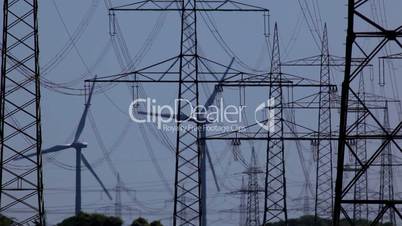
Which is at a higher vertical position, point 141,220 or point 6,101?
point 6,101

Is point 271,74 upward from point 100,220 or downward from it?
upward

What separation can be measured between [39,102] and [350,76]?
54.3 feet

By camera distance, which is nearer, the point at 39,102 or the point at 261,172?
the point at 39,102

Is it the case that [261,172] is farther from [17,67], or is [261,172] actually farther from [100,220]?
[17,67]

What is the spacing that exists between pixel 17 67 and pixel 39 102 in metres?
1.70

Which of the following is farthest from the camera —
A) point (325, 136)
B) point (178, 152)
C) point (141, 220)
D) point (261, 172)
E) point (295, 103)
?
point (261, 172)

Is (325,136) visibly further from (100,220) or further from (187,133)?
(100,220)

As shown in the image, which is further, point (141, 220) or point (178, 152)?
Answer: point (141, 220)

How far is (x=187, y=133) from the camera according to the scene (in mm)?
58562

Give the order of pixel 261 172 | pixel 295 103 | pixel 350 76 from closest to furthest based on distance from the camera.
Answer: pixel 350 76, pixel 295 103, pixel 261 172

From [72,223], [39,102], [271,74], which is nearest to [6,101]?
[39,102]

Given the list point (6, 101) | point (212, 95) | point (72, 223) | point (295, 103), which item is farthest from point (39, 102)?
point (212, 95)

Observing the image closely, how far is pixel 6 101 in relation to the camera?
4206 centimetres

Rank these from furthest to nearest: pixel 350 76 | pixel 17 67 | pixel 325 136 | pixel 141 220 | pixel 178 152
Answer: pixel 141 220 < pixel 325 136 < pixel 178 152 < pixel 17 67 < pixel 350 76
